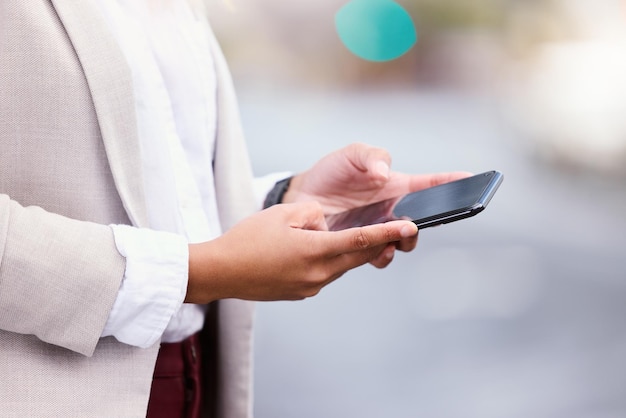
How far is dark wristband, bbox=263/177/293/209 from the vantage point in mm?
996

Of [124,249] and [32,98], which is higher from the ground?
[32,98]

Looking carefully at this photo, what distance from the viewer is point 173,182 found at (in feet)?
2.47

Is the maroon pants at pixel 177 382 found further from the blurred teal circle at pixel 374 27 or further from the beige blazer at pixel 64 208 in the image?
the blurred teal circle at pixel 374 27

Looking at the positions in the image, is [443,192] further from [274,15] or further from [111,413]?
[274,15]

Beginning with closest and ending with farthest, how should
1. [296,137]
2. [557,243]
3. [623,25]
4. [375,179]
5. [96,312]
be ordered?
[96,312] < [375,179] < [557,243] < [623,25] < [296,137]

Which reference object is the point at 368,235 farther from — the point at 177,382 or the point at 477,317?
the point at 477,317

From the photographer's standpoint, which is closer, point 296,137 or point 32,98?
point 32,98

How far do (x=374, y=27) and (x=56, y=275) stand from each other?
4334mm

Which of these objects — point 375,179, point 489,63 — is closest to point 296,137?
point 489,63

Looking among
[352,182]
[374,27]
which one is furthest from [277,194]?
[374,27]

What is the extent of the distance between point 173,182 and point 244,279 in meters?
0.15

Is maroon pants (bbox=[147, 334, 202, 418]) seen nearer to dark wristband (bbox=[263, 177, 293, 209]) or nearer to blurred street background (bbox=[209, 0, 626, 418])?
dark wristband (bbox=[263, 177, 293, 209])

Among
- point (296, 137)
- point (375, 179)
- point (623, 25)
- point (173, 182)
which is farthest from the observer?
point (296, 137)

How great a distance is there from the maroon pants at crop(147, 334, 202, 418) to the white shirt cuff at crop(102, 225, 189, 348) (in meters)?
0.15
